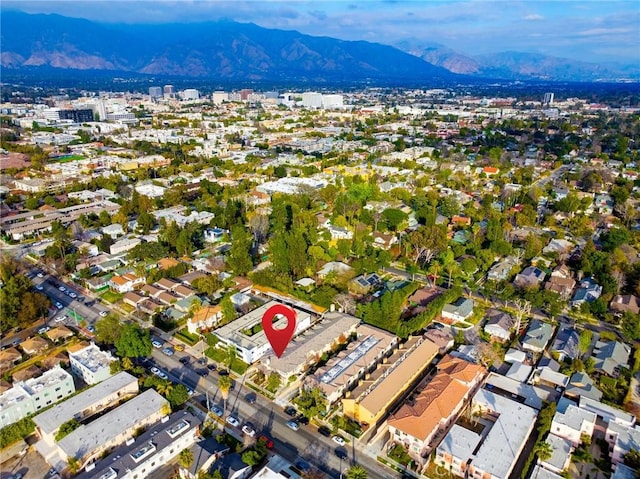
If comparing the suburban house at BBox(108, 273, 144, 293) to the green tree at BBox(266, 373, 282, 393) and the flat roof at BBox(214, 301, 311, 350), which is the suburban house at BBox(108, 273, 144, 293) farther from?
the green tree at BBox(266, 373, 282, 393)

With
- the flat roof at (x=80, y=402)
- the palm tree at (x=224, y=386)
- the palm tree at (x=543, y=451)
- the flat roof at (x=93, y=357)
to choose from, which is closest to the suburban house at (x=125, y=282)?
the flat roof at (x=93, y=357)

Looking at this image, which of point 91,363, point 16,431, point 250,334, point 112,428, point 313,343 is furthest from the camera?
point 250,334

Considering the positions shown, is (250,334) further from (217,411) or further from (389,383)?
(389,383)

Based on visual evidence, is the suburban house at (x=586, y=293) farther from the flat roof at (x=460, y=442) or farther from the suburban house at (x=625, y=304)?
the flat roof at (x=460, y=442)

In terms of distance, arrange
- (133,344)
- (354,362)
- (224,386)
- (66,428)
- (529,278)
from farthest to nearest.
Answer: (529,278)
(133,344)
(354,362)
(224,386)
(66,428)

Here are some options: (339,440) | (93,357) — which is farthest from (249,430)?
(93,357)

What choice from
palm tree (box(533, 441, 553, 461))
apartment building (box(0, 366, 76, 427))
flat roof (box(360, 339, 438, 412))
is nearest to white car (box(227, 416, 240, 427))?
flat roof (box(360, 339, 438, 412))
